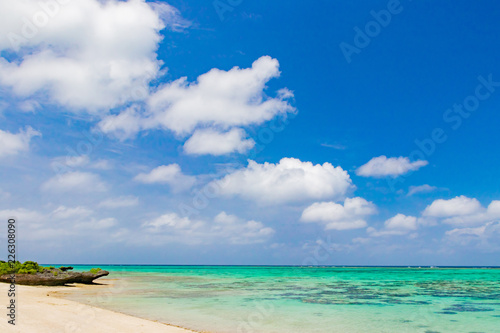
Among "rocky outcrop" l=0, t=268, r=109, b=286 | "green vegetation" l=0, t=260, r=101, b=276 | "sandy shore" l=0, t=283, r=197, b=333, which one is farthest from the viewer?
"green vegetation" l=0, t=260, r=101, b=276

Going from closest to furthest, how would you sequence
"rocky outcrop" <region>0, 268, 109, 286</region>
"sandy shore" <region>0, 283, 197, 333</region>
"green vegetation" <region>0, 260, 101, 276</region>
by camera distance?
"sandy shore" <region>0, 283, 197, 333</region> < "rocky outcrop" <region>0, 268, 109, 286</region> < "green vegetation" <region>0, 260, 101, 276</region>

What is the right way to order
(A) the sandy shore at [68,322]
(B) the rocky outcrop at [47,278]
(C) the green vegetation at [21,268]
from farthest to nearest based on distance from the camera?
1. (C) the green vegetation at [21,268]
2. (B) the rocky outcrop at [47,278]
3. (A) the sandy shore at [68,322]

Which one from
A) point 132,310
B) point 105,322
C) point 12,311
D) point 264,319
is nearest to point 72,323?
point 105,322

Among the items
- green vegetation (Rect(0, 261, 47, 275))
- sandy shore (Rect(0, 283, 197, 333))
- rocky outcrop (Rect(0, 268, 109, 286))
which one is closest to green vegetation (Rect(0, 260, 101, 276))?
green vegetation (Rect(0, 261, 47, 275))

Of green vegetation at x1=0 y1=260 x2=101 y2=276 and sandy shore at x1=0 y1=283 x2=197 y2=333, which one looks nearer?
sandy shore at x1=0 y1=283 x2=197 y2=333

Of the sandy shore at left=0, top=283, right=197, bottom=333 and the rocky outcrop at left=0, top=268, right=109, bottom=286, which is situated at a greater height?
the sandy shore at left=0, top=283, right=197, bottom=333

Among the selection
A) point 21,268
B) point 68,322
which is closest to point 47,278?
point 21,268

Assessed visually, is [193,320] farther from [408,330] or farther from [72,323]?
[408,330]

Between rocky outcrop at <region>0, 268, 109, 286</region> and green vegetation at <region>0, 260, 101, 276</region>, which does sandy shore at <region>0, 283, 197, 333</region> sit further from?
green vegetation at <region>0, 260, 101, 276</region>

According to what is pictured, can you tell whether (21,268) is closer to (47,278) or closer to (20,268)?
(20,268)

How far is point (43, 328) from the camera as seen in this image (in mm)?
11281

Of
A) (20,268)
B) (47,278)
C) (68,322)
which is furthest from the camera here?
(20,268)

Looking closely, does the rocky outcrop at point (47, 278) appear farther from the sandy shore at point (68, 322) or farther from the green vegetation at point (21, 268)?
the sandy shore at point (68, 322)

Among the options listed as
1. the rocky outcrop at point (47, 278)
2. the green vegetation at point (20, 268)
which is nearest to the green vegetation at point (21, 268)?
the green vegetation at point (20, 268)
